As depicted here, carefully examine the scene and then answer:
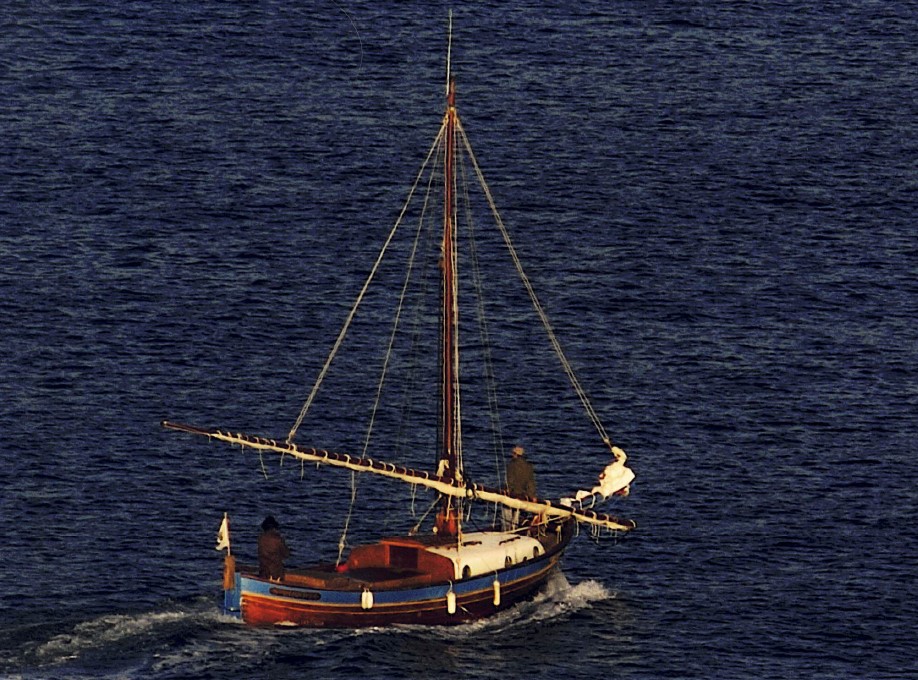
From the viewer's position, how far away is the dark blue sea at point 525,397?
128m

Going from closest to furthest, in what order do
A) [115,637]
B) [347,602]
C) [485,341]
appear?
→ [115,637] → [347,602] → [485,341]

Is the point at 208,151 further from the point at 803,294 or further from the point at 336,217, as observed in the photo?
the point at 803,294

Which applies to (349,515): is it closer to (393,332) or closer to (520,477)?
(520,477)

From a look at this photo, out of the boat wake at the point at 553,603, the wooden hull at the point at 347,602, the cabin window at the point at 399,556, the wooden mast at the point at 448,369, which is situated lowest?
the boat wake at the point at 553,603

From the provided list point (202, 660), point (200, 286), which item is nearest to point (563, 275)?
point (200, 286)

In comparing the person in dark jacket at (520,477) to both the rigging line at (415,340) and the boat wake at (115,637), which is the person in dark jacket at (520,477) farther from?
the rigging line at (415,340)

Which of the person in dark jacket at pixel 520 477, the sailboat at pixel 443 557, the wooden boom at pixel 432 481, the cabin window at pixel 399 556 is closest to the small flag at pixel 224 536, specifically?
the sailboat at pixel 443 557

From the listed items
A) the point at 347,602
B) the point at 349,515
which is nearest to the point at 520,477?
the point at 349,515

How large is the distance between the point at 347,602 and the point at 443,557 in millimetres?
5245

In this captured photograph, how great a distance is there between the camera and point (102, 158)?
195 m

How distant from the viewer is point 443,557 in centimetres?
12825

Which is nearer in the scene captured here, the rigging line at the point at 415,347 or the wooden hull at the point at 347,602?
the wooden hull at the point at 347,602

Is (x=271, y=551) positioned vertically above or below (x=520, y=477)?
below

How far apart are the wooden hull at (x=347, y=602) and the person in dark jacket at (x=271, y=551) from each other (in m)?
0.59
